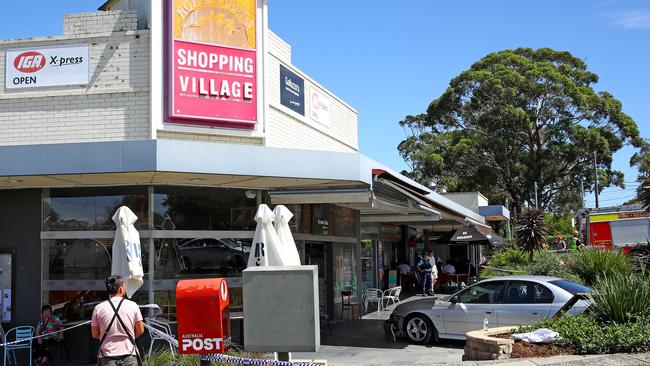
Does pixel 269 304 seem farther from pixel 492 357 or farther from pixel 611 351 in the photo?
pixel 611 351

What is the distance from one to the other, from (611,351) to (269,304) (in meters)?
4.56

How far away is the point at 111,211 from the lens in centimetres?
1286

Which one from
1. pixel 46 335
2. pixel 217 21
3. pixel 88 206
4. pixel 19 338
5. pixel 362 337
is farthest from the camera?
pixel 362 337

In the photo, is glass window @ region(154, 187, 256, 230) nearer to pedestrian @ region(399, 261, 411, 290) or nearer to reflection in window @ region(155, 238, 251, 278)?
reflection in window @ region(155, 238, 251, 278)

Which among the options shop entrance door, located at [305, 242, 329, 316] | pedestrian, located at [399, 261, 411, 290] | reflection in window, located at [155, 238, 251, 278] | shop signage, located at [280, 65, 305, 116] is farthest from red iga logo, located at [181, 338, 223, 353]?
pedestrian, located at [399, 261, 411, 290]

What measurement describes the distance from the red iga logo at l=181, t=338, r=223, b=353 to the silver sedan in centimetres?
724

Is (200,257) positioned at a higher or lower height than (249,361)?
higher

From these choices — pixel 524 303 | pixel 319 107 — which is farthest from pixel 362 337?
pixel 319 107

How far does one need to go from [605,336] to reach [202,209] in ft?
25.1

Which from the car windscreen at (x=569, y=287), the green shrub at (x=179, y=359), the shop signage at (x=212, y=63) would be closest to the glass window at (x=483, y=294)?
the car windscreen at (x=569, y=287)

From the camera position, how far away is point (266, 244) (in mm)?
10398

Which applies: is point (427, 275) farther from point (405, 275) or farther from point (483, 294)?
point (483, 294)

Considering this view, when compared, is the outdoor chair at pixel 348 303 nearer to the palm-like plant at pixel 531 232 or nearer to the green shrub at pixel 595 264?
the green shrub at pixel 595 264

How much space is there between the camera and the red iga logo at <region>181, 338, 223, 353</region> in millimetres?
6332
